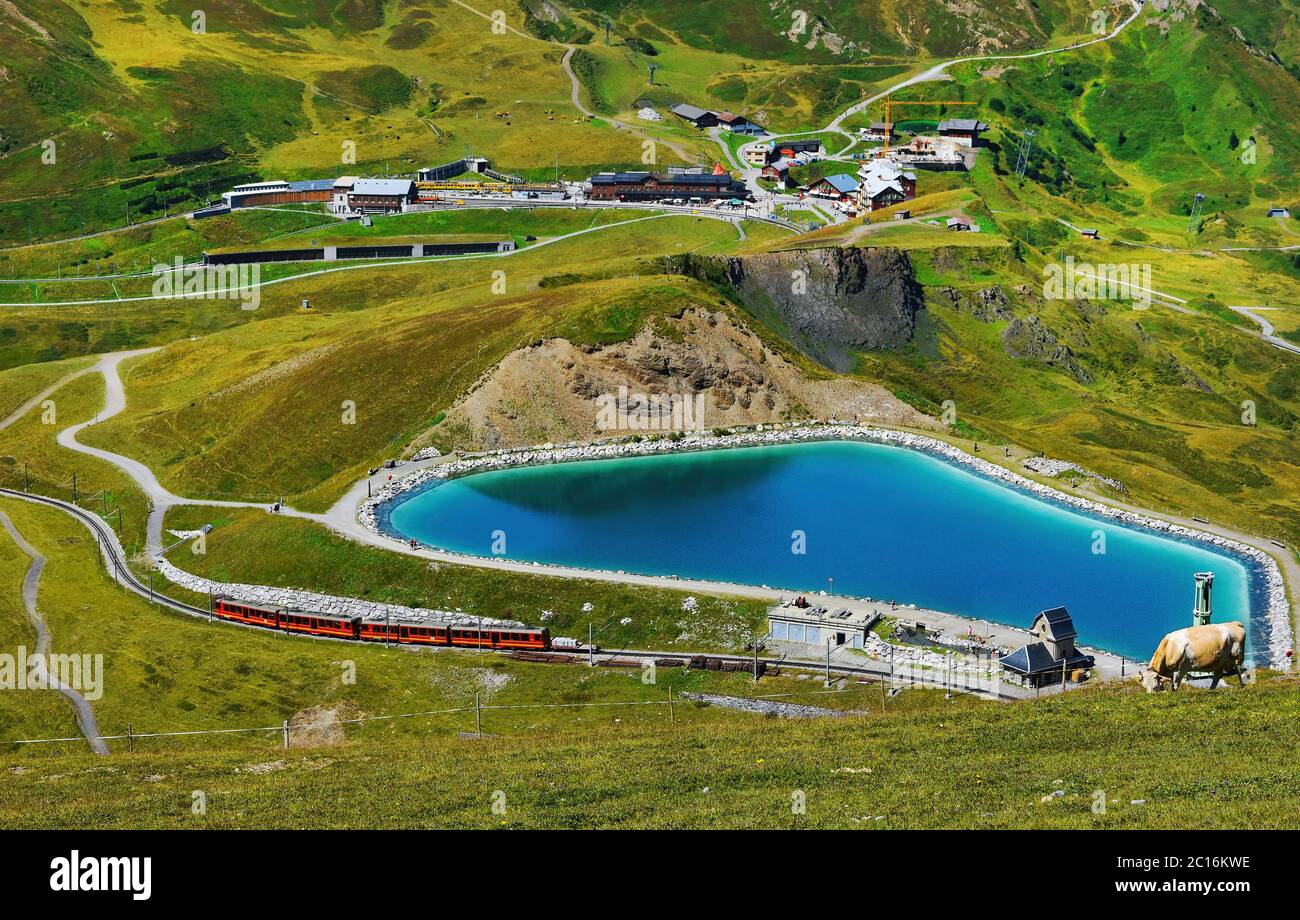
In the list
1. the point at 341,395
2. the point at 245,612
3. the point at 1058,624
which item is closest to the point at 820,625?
the point at 1058,624

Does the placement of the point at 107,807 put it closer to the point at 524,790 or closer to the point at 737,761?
the point at 524,790

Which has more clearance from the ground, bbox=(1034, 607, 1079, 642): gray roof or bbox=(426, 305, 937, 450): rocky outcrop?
bbox=(426, 305, 937, 450): rocky outcrop

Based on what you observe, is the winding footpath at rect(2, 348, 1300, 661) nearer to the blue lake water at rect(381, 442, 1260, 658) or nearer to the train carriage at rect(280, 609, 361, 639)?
the blue lake water at rect(381, 442, 1260, 658)

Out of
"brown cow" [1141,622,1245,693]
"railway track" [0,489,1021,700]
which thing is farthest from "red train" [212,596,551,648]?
"brown cow" [1141,622,1245,693]

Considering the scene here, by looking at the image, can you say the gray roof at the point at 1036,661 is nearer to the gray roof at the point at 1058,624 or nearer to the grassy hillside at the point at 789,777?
the gray roof at the point at 1058,624

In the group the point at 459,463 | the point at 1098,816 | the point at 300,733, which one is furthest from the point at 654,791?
the point at 459,463
